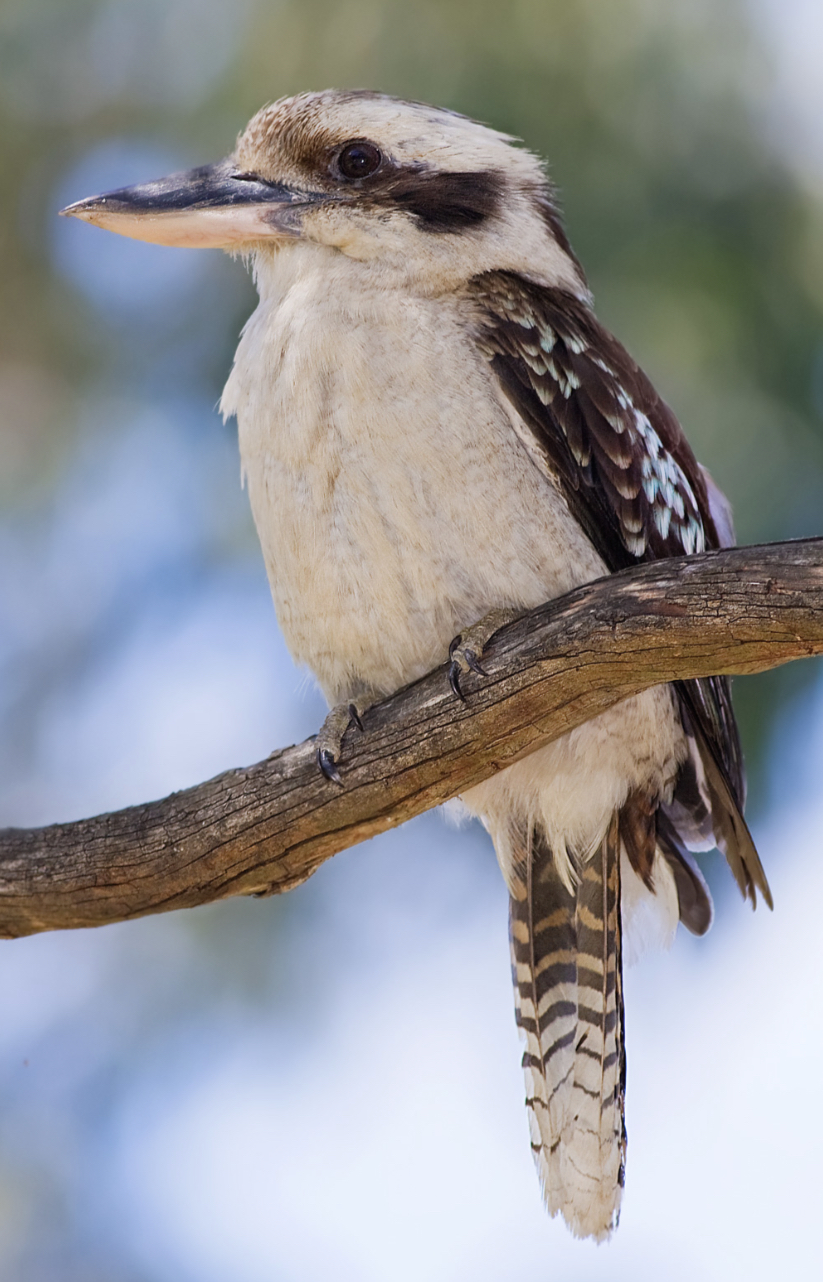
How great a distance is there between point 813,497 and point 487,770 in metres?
1.80

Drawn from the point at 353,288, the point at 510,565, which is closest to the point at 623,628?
the point at 510,565

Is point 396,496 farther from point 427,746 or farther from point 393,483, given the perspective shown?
point 427,746

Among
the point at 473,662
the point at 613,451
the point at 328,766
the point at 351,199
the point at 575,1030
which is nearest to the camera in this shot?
the point at 473,662

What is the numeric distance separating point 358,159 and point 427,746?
1.08 metres

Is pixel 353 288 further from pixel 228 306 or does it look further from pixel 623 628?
pixel 228 306

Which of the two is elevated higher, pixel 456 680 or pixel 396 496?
pixel 396 496

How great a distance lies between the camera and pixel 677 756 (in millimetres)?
2387

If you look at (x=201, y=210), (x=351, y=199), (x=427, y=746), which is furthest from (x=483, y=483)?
(x=201, y=210)

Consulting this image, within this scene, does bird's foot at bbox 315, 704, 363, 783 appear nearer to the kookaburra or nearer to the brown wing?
the kookaburra

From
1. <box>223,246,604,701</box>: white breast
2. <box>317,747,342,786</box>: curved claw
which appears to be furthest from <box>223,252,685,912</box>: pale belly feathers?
<box>317,747,342,786</box>: curved claw

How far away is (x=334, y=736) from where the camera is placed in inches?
82.5

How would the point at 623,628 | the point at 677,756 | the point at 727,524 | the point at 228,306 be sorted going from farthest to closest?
the point at 228,306 → the point at 727,524 → the point at 677,756 → the point at 623,628

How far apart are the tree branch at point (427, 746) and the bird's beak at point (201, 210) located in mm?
904

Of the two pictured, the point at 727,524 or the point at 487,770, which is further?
the point at 727,524
